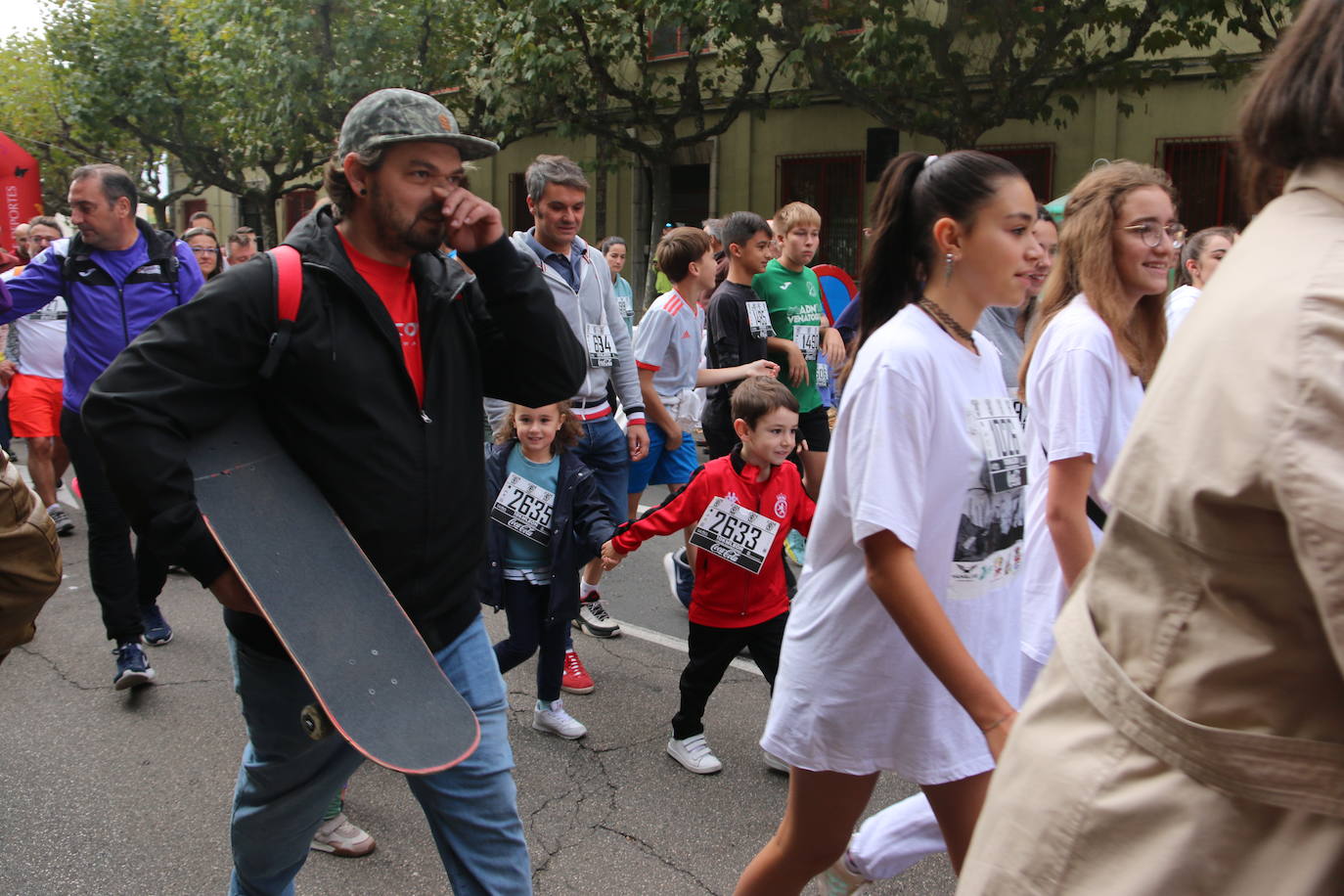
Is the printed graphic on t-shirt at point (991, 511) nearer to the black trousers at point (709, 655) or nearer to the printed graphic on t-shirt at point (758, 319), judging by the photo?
the black trousers at point (709, 655)

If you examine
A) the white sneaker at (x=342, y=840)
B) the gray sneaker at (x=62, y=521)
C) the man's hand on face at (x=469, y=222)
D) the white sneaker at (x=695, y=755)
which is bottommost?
the gray sneaker at (x=62, y=521)

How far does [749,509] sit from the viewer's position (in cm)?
412

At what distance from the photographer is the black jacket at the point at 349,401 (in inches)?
82.4

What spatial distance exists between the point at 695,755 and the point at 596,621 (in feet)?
5.37

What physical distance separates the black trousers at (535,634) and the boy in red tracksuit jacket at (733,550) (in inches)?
14.3

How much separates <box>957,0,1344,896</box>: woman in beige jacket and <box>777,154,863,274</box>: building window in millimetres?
18353

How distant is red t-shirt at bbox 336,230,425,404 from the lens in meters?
2.37

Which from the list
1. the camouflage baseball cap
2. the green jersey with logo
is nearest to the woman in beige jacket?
the camouflage baseball cap

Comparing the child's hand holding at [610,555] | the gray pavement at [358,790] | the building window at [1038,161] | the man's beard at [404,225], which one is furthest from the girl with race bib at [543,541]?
the building window at [1038,161]

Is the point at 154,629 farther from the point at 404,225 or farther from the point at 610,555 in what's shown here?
the point at 404,225

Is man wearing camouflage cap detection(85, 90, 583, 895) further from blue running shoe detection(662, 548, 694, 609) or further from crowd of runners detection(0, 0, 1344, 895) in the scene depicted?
blue running shoe detection(662, 548, 694, 609)

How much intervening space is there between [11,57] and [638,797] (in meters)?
36.1

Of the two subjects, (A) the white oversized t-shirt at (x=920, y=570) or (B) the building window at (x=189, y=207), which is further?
(B) the building window at (x=189, y=207)

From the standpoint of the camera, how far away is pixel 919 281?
243 cm
